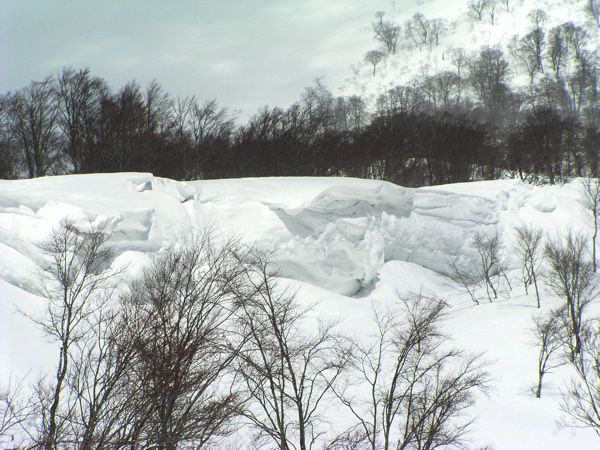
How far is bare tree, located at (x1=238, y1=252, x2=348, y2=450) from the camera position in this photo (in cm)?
1441

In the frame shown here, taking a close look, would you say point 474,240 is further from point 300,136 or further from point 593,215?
point 300,136

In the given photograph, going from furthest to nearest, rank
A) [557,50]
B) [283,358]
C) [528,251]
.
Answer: [557,50]
[528,251]
[283,358]

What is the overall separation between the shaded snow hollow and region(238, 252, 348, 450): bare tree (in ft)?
11.6

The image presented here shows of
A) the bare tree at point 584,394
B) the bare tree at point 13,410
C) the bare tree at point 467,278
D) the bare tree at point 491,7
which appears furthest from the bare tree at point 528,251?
the bare tree at point 491,7

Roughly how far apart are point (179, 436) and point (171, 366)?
2.23 metres

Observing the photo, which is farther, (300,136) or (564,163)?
(564,163)

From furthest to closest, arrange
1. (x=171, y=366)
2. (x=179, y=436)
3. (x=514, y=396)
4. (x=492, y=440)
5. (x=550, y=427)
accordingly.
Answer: (x=514, y=396) < (x=550, y=427) < (x=492, y=440) < (x=171, y=366) < (x=179, y=436)

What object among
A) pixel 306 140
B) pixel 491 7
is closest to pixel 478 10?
pixel 491 7

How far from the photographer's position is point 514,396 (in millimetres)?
19562

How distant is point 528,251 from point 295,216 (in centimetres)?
1289

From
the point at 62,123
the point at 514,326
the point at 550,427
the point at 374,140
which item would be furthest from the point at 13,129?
the point at 550,427

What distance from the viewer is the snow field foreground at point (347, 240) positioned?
1683 cm

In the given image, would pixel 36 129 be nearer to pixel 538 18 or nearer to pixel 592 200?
pixel 592 200

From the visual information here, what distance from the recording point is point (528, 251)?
1086 inches
